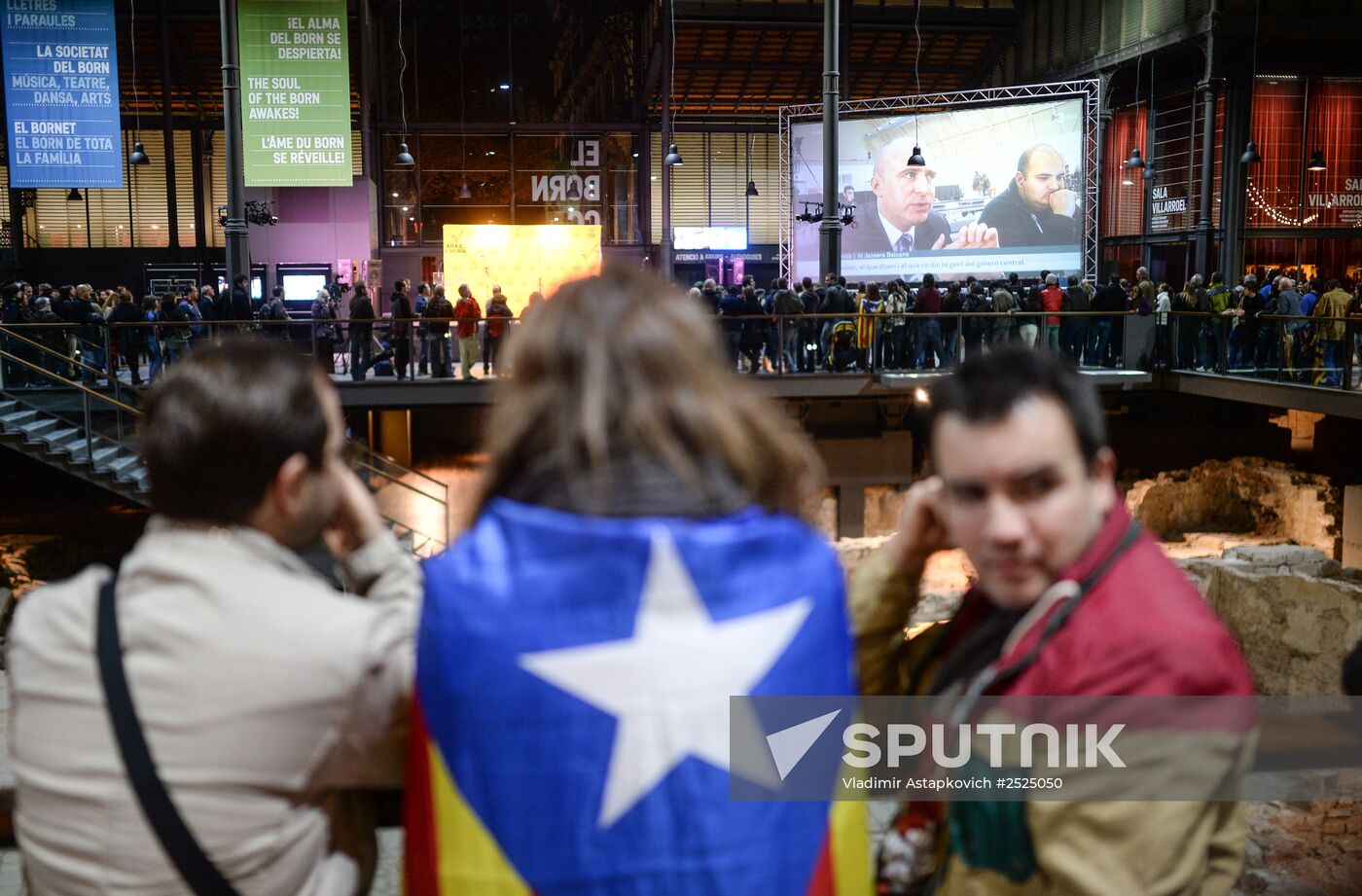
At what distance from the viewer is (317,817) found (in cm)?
149

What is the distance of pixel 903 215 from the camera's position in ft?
84.7

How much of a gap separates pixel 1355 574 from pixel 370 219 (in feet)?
66.7

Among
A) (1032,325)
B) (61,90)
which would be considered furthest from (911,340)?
(61,90)

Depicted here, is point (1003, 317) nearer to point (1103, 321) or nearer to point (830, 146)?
point (1103, 321)

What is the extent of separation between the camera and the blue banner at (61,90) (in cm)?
1460

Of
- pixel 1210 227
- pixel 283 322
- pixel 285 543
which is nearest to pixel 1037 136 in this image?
pixel 1210 227

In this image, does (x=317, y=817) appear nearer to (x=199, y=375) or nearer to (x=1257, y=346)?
(x=199, y=375)

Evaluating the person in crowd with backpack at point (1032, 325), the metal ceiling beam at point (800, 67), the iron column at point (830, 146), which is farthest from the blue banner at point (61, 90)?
the metal ceiling beam at point (800, 67)

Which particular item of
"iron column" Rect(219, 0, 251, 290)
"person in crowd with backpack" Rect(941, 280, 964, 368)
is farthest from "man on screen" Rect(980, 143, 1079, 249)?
"iron column" Rect(219, 0, 251, 290)

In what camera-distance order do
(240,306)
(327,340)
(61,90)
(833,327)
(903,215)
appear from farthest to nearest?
1. (903,215)
2. (833,327)
3. (327,340)
4. (61,90)
5. (240,306)

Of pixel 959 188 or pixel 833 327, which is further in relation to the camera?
pixel 959 188

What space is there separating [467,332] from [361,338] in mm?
1442

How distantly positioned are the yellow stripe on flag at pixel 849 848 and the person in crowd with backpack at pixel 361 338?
1493 cm

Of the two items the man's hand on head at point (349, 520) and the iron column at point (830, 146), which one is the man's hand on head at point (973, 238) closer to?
the iron column at point (830, 146)
